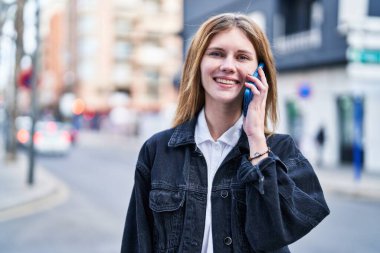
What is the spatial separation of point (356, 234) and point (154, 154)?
20.3ft

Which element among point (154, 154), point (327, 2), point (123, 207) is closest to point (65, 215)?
point (123, 207)

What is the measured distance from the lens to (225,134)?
1857 millimetres

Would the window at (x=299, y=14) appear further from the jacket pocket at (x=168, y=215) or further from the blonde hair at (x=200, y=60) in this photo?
the jacket pocket at (x=168, y=215)

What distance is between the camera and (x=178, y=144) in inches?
73.8

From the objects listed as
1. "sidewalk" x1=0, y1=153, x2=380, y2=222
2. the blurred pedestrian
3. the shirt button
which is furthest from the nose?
the blurred pedestrian

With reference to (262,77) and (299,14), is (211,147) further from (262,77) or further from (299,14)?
(299,14)

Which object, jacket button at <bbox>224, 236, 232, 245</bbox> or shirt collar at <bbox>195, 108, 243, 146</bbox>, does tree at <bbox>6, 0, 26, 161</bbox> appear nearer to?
shirt collar at <bbox>195, 108, 243, 146</bbox>

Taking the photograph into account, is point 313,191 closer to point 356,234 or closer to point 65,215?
point 356,234

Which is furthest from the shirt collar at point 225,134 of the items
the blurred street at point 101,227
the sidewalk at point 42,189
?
the sidewalk at point 42,189

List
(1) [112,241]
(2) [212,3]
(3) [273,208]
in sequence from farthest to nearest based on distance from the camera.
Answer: (2) [212,3], (1) [112,241], (3) [273,208]

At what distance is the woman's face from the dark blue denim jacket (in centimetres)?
18

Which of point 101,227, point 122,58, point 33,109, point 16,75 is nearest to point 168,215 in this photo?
point 101,227

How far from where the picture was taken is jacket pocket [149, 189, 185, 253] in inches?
70.1

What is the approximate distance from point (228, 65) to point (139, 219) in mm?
698
